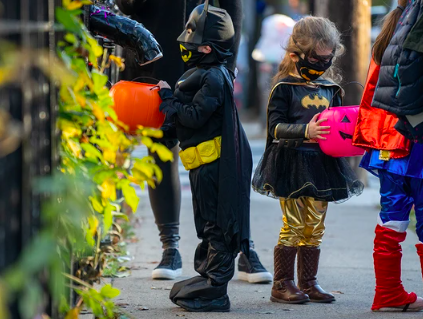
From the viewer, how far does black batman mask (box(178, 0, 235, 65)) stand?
405 centimetres

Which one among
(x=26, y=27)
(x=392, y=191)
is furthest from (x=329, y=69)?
(x=26, y=27)

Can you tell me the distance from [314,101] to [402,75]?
77 centimetres

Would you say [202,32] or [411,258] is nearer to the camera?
[202,32]

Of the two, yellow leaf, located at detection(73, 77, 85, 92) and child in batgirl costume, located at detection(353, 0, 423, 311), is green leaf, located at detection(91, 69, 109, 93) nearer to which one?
yellow leaf, located at detection(73, 77, 85, 92)

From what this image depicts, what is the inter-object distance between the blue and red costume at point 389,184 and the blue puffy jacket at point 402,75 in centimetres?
16

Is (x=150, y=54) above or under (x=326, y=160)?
above

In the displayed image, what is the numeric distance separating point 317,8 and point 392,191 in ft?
22.1

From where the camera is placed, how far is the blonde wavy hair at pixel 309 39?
435cm

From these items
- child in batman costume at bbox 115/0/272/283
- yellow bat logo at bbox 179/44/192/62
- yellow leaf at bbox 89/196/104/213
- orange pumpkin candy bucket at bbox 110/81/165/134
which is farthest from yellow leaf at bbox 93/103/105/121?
child in batman costume at bbox 115/0/272/283

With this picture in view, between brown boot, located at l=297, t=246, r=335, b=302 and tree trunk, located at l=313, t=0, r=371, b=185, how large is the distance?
18.2 ft

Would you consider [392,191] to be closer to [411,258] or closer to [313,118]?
[313,118]

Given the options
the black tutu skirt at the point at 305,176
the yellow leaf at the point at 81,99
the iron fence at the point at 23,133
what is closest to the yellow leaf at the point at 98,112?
the yellow leaf at the point at 81,99

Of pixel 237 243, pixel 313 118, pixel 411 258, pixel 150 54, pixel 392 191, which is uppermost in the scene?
pixel 150 54

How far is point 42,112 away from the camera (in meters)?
2.34
